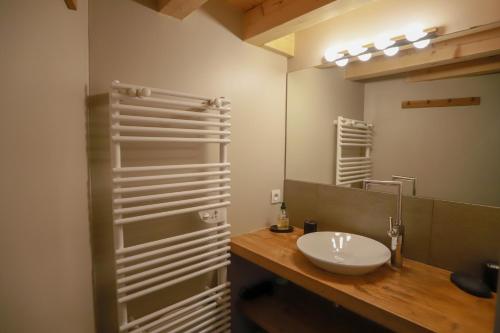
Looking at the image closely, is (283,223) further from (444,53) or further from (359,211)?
(444,53)

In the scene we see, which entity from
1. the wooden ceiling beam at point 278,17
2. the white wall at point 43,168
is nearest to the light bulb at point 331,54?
the wooden ceiling beam at point 278,17

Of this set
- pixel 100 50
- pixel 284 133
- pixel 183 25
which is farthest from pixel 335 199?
pixel 100 50

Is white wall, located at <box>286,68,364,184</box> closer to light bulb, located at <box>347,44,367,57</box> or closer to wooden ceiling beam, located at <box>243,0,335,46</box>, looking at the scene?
light bulb, located at <box>347,44,367,57</box>

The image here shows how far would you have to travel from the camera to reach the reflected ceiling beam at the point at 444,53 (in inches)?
48.6

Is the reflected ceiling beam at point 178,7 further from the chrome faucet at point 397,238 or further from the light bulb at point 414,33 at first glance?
the chrome faucet at point 397,238

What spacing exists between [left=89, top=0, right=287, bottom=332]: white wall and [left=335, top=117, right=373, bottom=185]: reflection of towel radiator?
0.43 metres

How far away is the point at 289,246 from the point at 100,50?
1424 mm

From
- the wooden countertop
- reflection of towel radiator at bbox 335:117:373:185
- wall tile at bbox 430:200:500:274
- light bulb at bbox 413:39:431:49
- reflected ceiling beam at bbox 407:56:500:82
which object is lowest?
the wooden countertop

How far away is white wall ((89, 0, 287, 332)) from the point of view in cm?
119

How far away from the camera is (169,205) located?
50.2 inches

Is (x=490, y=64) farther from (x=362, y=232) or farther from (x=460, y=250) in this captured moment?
(x=362, y=232)

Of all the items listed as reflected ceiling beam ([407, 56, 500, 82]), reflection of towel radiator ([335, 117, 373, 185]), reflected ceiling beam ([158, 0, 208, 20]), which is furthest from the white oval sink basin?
reflected ceiling beam ([158, 0, 208, 20])

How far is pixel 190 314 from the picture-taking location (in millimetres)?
1423

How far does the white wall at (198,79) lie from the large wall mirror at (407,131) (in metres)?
0.18
